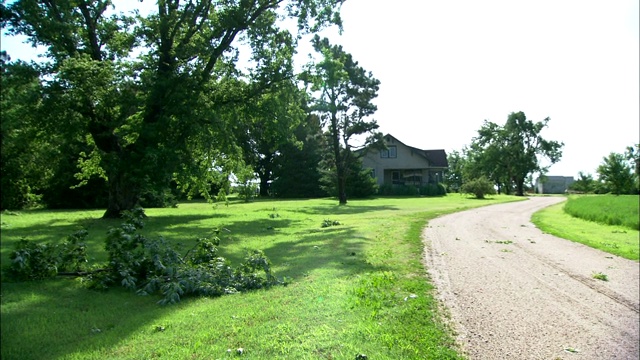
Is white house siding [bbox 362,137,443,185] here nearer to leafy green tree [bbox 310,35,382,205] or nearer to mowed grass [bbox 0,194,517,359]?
leafy green tree [bbox 310,35,382,205]

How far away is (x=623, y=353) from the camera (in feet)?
17.2

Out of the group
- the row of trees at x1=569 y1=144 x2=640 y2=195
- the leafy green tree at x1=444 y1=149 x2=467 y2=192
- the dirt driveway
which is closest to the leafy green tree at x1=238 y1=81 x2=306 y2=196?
the dirt driveway

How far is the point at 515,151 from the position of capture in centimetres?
7800

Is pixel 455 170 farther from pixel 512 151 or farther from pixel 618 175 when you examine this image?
pixel 618 175

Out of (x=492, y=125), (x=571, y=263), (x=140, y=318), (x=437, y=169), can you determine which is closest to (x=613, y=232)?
(x=571, y=263)

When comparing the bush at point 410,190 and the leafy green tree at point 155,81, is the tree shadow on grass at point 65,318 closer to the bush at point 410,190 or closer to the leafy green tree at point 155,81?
the leafy green tree at point 155,81

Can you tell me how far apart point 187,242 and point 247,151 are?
1167 cm

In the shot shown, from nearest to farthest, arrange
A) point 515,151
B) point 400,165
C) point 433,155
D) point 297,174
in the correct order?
point 297,174 < point 400,165 < point 433,155 < point 515,151

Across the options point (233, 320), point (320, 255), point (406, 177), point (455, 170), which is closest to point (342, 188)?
point (406, 177)

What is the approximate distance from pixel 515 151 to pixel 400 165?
28.4m

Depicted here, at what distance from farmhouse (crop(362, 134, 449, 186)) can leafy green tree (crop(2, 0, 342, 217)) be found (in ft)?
143

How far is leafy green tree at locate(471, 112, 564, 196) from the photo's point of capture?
7738 centimetres

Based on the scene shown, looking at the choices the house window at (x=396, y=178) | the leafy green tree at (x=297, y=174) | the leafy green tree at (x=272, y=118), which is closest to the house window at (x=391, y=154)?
the house window at (x=396, y=178)

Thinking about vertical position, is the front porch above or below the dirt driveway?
above
